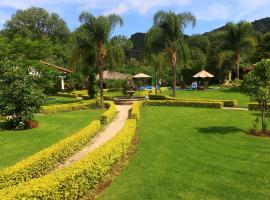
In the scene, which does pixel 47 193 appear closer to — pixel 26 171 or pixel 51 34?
pixel 26 171

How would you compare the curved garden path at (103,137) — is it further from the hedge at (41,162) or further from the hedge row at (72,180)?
the hedge row at (72,180)

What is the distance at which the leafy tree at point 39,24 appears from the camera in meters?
75.3

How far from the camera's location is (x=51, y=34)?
7919cm

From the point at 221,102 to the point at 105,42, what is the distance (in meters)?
10.8

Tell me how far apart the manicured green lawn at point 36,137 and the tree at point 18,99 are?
0.92m

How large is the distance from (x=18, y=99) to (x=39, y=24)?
6319cm

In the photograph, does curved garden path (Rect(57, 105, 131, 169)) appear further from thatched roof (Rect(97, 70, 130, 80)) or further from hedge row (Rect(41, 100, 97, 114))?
thatched roof (Rect(97, 70, 130, 80))

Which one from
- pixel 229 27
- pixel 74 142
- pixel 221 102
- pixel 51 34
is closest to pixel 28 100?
pixel 74 142

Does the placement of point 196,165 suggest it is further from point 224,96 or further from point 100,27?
point 224,96

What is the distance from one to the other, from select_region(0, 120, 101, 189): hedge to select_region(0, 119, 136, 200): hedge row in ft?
4.39

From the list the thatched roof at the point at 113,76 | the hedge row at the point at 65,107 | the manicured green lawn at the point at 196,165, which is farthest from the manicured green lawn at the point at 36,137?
the thatched roof at the point at 113,76

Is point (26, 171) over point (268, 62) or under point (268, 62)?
under

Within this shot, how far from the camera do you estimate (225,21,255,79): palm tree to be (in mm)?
48566

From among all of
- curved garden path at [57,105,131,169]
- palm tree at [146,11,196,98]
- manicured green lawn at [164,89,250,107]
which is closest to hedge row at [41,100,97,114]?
curved garden path at [57,105,131,169]
